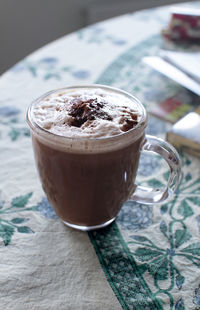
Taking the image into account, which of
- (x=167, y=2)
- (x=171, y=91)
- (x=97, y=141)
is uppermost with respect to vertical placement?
(x=97, y=141)

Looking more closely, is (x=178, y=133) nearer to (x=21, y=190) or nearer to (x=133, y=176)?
(x=133, y=176)

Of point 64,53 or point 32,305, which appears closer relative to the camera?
point 32,305

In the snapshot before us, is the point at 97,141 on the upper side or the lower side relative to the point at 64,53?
upper

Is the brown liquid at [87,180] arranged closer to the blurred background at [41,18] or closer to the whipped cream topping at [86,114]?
the whipped cream topping at [86,114]

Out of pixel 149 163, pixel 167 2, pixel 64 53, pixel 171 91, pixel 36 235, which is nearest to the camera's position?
pixel 36 235

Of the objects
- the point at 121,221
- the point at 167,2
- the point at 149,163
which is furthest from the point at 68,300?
the point at 167,2

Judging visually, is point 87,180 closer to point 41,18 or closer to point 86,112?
point 86,112
